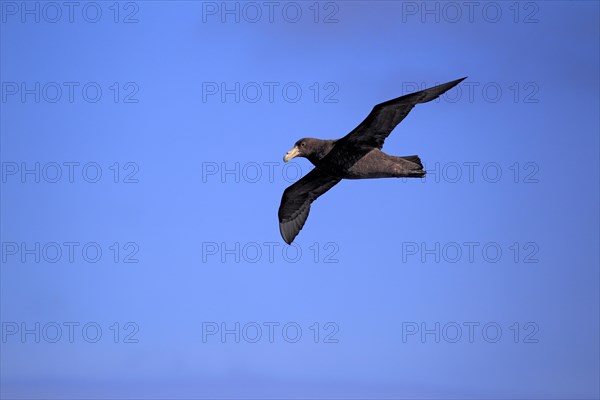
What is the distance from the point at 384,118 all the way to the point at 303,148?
2.33 m

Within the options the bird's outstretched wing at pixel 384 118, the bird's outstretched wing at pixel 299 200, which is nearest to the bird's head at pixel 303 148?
Result: the bird's outstretched wing at pixel 384 118

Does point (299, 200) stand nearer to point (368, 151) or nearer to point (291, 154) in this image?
point (291, 154)

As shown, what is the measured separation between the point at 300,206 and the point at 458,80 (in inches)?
339

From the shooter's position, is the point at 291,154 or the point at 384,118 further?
the point at 291,154

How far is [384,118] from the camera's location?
23109 mm

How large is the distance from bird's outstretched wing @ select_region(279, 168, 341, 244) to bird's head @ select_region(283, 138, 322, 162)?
9.94ft

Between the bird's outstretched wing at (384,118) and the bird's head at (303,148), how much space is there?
783 millimetres

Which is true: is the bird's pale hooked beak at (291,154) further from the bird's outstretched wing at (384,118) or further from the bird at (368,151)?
the bird's outstretched wing at (384,118)

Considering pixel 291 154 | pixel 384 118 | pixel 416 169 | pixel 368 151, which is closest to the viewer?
pixel 384 118

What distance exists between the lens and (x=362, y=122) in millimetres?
23141

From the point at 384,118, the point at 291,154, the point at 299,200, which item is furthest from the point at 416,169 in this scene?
the point at 299,200

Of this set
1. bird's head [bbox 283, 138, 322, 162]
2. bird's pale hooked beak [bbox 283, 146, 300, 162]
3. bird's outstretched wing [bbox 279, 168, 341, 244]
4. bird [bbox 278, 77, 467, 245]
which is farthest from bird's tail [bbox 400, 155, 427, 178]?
bird's outstretched wing [bbox 279, 168, 341, 244]

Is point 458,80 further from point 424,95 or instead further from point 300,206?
point 300,206

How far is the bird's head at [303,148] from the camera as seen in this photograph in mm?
23891
